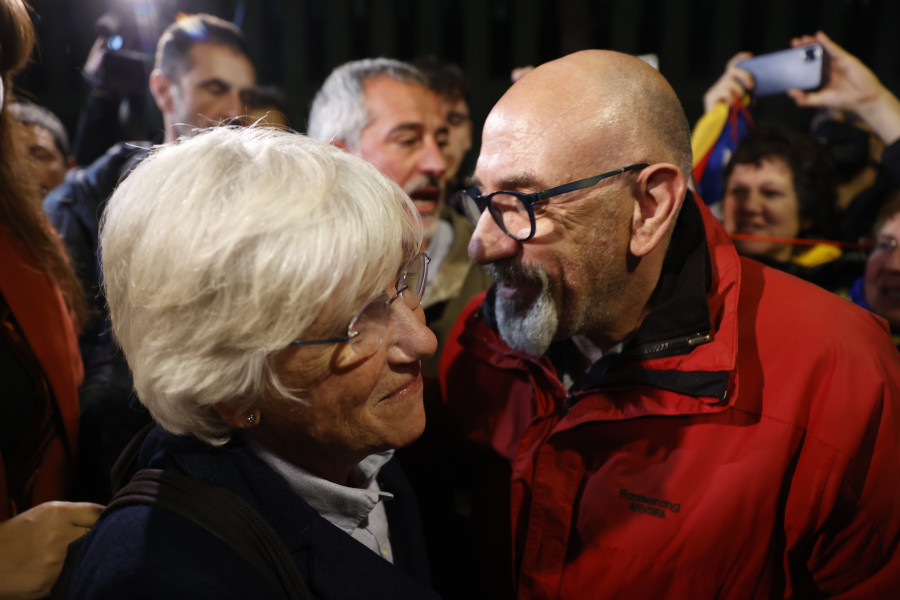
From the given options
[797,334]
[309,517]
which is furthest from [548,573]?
[797,334]

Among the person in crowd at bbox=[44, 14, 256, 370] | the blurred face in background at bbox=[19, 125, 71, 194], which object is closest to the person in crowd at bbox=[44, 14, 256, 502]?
the person in crowd at bbox=[44, 14, 256, 370]

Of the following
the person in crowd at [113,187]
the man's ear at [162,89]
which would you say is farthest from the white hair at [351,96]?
the man's ear at [162,89]

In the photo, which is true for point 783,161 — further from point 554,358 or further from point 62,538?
point 62,538

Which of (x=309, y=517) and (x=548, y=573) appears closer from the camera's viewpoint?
(x=309, y=517)

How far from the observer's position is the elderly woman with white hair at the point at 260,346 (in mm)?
1067

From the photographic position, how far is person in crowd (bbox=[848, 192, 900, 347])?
2.04 metres

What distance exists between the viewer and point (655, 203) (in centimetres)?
159

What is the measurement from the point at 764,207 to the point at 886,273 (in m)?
0.82

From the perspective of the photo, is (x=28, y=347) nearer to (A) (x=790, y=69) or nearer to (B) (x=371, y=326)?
(B) (x=371, y=326)

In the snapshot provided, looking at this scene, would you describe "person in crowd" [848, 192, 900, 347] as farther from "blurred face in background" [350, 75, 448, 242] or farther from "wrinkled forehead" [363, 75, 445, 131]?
"wrinkled forehead" [363, 75, 445, 131]

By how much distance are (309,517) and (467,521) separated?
3.70 ft

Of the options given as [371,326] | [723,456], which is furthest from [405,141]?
[723,456]

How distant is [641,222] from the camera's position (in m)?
1.61

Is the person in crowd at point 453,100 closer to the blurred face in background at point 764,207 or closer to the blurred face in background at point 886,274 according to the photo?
the blurred face in background at point 764,207
